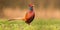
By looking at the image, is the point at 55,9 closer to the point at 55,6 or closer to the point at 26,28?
the point at 55,6

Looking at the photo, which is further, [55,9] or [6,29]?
[55,9]

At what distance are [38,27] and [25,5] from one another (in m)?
3.00

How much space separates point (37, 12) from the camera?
9.09m

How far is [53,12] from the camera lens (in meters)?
9.14

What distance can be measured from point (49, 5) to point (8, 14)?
127 centimetres

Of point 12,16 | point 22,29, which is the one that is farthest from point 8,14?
point 22,29

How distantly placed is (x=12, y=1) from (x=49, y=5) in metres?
1.13

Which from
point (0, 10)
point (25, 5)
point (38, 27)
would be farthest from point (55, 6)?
point (38, 27)

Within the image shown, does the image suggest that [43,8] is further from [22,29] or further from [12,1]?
[22,29]

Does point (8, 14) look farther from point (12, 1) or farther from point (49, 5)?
point (49, 5)

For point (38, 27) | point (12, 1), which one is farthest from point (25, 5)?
point (38, 27)

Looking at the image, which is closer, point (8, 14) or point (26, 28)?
point (26, 28)

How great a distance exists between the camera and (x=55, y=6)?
30.1 ft

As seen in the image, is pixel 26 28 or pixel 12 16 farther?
pixel 12 16
